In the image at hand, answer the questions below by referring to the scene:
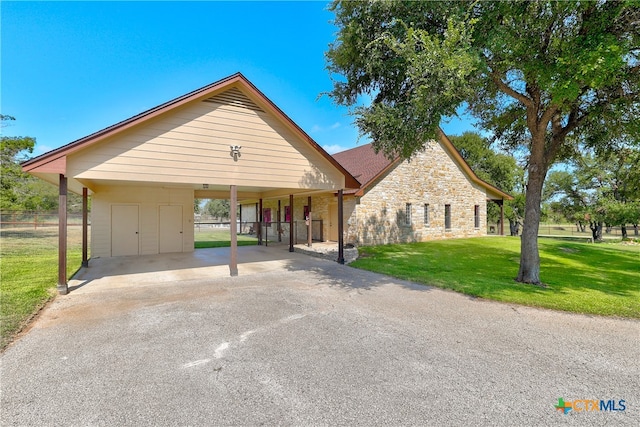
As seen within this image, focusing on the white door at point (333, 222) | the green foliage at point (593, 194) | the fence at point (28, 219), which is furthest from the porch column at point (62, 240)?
the green foliage at point (593, 194)

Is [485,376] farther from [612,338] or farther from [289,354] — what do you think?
[612,338]

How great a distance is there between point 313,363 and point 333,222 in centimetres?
1300

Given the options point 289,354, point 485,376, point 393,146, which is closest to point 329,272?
Result: point 393,146

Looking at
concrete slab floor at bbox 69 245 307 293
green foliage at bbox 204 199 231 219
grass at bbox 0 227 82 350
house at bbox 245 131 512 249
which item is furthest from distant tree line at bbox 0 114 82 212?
green foliage at bbox 204 199 231 219

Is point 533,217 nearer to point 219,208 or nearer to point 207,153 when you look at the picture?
point 207,153

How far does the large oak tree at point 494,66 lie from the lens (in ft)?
18.9

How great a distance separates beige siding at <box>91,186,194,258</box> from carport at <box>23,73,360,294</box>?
43 millimetres

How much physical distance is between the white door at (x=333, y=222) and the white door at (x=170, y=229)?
786 cm

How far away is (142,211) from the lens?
42.6 feet

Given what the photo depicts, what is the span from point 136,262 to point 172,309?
680cm

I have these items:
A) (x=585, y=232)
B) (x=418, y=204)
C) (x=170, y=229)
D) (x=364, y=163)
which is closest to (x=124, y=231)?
(x=170, y=229)

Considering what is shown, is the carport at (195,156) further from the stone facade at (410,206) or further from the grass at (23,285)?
the stone facade at (410,206)

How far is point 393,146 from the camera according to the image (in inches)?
306

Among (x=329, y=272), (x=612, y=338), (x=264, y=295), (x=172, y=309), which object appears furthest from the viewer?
(x=329, y=272)
